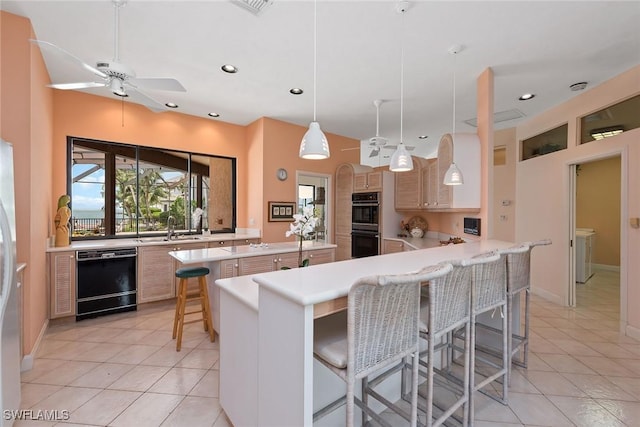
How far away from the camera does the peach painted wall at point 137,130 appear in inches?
144

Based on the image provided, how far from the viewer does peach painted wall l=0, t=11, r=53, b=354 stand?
90.9 inches

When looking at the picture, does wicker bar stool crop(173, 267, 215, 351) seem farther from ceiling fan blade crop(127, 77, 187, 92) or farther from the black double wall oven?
the black double wall oven

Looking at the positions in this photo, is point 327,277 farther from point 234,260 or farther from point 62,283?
point 62,283

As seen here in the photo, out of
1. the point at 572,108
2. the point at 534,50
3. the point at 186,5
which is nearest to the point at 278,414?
the point at 186,5

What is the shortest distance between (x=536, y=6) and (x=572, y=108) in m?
2.46

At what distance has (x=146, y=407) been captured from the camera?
1.95 metres

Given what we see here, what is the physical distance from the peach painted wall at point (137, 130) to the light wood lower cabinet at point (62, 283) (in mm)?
850

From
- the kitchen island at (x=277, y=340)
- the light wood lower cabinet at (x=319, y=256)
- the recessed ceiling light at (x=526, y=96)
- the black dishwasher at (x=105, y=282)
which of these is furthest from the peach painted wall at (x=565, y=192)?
the black dishwasher at (x=105, y=282)

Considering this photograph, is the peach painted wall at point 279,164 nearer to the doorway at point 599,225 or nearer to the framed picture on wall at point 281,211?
the framed picture on wall at point 281,211

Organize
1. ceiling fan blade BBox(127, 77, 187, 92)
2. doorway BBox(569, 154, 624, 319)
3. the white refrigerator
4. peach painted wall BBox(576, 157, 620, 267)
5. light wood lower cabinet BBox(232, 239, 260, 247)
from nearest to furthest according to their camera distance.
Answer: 1. the white refrigerator
2. ceiling fan blade BBox(127, 77, 187, 92)
3. light wood lower cabinet BBox(232, 239, 260, 247)
4. doorway BBox(569, 154, 624, 319)
5. peach painted wall BBox(576, 157, 620, 267)

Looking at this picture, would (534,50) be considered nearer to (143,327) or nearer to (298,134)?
(298,134)

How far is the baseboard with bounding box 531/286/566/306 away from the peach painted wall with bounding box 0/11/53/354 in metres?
6.26

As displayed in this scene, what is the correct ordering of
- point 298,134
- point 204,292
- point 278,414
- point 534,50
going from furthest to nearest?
point 298,134 → point 204,292 → point 534,50 → point 278,414

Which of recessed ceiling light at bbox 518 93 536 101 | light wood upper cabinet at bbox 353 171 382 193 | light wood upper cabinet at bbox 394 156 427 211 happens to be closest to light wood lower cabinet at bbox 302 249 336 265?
light wood upper cabinet at bbox 353 171 382 193
